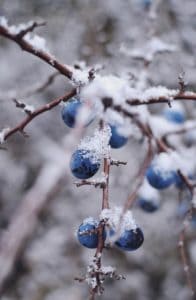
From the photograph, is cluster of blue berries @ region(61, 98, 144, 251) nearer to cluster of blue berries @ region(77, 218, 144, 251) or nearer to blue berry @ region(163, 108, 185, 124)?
cluster of blue berries @ region(77, 218, 144, 251)

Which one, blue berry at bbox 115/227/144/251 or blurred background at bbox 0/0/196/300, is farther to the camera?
blurred background at bbox 0/0/196/300

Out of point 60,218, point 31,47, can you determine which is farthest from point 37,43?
point 60,218

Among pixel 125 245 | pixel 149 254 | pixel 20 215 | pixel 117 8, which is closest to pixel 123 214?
pixel 125 245

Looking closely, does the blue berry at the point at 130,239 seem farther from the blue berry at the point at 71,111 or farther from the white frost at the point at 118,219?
the blue berry at the point at 71,111

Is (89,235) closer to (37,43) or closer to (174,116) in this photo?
(37,43)

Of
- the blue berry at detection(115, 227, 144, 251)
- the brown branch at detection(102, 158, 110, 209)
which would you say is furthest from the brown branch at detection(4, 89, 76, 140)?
the blue berry at detection(115, 227, 144, 251)

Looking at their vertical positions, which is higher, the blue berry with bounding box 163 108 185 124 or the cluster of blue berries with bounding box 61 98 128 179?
the blue berry with bounding box 163 108 185 124

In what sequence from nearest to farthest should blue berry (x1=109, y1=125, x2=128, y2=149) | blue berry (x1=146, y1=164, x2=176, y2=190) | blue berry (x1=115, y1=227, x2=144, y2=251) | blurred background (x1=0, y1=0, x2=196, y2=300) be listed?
blue berry (x1=115, y1=227, x2=144, y2=251), blue berry (x1=109, y1=125, x2=128, y2=149), blue berry (x1=146, y1=164, x2=176, y2=190), blurred background (x1=0, y1=0, x2=196, y2=300)
